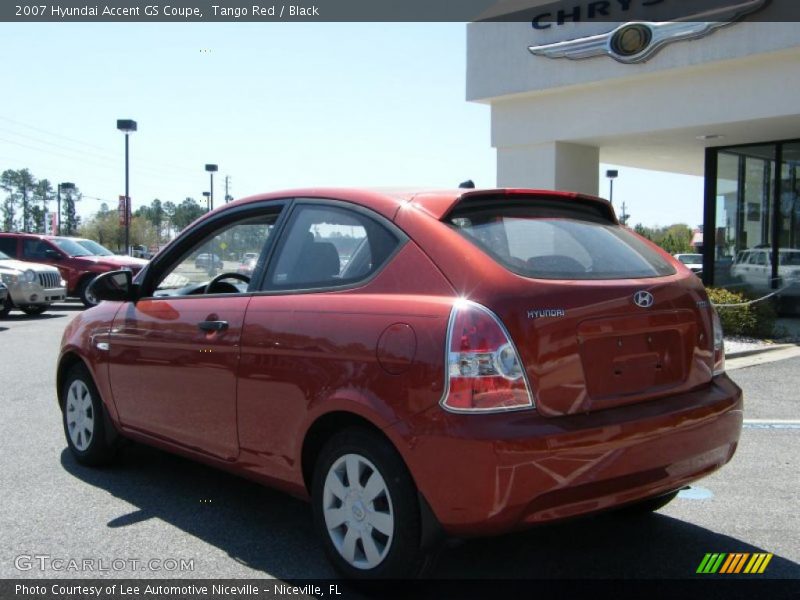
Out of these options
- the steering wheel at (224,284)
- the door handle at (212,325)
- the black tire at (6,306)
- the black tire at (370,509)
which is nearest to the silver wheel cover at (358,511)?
the black tire at (370,509)

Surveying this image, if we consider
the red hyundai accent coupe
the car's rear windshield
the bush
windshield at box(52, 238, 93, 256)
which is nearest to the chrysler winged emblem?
the bush

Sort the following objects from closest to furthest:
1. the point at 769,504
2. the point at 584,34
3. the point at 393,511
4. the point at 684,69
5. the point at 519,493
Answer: the point at 519,493 < the point at 393,511 < the point at 769,504 < the point at 684,69 < the point at 584,34

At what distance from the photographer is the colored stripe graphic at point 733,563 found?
348 cm

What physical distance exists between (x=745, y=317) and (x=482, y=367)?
31.6ft

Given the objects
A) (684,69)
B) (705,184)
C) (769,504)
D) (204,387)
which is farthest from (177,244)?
(705,184)

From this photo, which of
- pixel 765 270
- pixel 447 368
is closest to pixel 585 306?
pixel 447 368

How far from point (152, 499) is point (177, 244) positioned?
58.0 inches

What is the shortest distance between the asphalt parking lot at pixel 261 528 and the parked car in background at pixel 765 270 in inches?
392

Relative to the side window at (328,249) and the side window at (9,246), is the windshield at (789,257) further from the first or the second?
the side window at (9,246)

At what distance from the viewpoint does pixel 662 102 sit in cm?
1361

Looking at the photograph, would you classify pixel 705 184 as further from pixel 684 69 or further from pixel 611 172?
pixel 611 172

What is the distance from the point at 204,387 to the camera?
4.01 m

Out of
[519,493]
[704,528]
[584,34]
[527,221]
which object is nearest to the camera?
[519,493]

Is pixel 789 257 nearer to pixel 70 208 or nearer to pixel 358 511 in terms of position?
pixel 358 511
